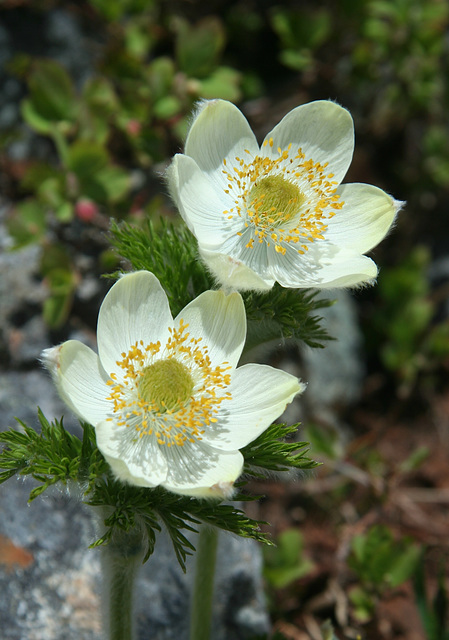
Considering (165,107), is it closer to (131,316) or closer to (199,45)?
(199,45)

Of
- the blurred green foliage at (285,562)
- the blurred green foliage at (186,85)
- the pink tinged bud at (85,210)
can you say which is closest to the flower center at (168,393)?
the blurred green foliage at (186,85)

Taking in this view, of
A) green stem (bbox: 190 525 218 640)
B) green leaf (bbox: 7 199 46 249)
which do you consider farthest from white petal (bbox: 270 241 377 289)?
green leaf (bbox: 7 199 46 249)

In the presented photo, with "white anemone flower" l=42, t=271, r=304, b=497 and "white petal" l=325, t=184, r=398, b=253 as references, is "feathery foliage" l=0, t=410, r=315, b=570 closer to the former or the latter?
"white anemone flower" l=42, t=271, r=304, b=497

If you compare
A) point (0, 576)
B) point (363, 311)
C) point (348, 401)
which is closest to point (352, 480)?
point (348, 401)

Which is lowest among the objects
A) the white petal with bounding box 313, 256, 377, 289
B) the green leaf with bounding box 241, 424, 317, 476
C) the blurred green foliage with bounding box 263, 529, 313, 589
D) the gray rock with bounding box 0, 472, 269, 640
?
the blurred green foliage with bounding box 263, 529, 313, 589

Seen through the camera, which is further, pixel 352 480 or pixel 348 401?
pixel 348 401

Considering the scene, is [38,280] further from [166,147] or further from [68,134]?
[166,147]
